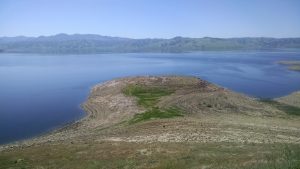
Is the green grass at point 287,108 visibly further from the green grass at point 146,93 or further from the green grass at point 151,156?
the green grass at point 151,156

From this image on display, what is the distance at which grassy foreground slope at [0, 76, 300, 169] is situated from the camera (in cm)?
2998

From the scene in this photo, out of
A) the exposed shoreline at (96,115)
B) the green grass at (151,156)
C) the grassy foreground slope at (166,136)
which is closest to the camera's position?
the green grass at (151,156)

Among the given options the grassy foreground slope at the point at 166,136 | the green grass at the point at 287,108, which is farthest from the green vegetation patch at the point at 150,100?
the green grass at the point at 287,108

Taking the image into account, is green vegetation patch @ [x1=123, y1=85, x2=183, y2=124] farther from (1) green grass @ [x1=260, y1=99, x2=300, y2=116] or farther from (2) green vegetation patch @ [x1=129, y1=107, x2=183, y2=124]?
(1) green grass @ [x1=260, y1=99, x2=300, y2=116]

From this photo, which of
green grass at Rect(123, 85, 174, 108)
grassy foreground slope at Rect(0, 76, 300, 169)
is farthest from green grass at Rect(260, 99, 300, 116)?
green grass at Rect(123, 85, 174, 108)

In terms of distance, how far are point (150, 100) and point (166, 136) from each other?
3856cm

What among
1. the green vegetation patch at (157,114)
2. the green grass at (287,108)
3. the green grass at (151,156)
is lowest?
the green grass at (287,108)

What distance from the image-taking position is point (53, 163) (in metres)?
31.6

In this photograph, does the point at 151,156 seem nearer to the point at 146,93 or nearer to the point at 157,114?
the point at 157,114

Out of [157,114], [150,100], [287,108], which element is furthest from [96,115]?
[287,108]

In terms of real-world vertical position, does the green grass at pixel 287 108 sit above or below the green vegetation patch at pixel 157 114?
below

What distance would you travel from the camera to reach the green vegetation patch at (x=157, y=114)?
212ft

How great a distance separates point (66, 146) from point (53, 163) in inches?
373

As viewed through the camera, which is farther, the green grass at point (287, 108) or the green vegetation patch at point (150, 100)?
the green grass at point (287, 108)
